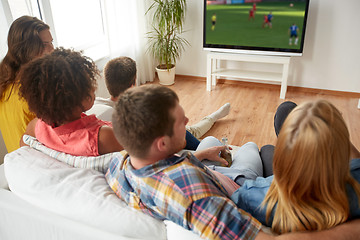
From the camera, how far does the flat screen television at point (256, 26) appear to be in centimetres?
351

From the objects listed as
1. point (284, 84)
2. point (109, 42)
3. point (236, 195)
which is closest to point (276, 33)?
point (284, 84)

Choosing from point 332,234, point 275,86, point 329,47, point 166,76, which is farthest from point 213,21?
point 332,234

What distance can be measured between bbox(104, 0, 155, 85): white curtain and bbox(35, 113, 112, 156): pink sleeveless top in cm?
263

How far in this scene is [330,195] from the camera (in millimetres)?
887

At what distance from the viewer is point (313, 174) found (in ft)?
2.83

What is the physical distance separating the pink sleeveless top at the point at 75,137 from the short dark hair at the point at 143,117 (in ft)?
1.05

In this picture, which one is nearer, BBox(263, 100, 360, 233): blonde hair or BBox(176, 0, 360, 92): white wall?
BBox(263, 100, 360, 233): blonde hair

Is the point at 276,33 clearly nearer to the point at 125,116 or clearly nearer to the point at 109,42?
the point at 109,42

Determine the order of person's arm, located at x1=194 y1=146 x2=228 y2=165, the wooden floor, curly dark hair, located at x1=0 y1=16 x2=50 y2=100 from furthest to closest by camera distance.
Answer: the wooden floor
curly dark hair, located at x1=0 y1=16 x2=50 y2=100
person's arm, located at x1=194 y1=146 x2=228 y2=165

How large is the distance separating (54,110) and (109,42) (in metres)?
2.72

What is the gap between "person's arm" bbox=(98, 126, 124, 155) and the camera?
128 cm

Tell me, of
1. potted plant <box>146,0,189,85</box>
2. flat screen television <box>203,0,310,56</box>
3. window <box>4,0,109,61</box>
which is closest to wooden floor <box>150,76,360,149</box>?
potted plant <box>146,0,189,85</box>

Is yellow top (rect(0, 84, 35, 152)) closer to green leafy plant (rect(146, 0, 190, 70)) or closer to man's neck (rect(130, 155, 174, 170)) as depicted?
man's neck (rect(130, 155, 174, 170))

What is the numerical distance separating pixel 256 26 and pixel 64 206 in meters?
3.25
